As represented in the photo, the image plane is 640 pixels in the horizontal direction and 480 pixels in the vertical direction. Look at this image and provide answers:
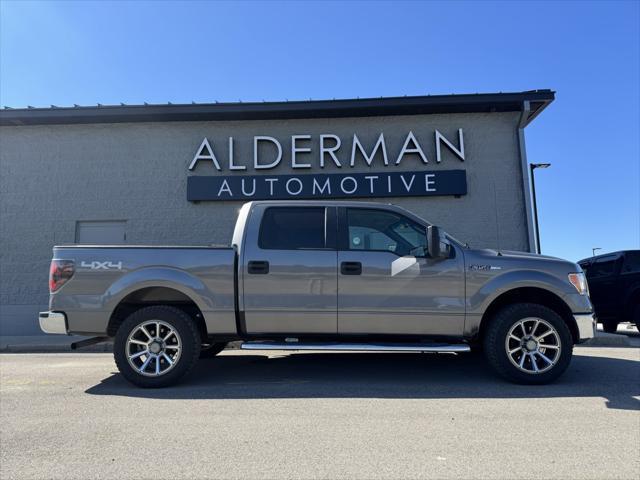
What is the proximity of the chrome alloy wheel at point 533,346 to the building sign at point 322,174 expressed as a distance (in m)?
6.25

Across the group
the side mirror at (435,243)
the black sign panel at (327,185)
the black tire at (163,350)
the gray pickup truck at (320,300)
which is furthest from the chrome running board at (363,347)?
the black sign panel at (327,185)

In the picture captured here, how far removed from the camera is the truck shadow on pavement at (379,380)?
442cm

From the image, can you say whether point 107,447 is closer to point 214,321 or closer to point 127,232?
point 214,321

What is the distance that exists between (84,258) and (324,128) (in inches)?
299

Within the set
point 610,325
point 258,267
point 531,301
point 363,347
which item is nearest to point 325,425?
point 363,347

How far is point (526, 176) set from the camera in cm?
1061

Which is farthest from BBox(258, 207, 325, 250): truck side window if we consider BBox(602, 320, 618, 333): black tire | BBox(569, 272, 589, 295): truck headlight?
BBox(602, 320, 618, 333): black tire

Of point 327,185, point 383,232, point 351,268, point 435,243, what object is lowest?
point 351,268

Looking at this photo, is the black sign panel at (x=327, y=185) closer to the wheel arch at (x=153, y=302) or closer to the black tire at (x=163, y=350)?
the wheel arch at (x=153, y=302)

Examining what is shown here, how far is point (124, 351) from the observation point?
4684 mm

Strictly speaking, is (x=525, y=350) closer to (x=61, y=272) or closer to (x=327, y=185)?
(x=61, y=272)

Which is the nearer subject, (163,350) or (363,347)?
(363,347)

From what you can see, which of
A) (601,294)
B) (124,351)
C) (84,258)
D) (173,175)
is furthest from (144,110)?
(601,294)

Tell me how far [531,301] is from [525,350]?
0.64 m
